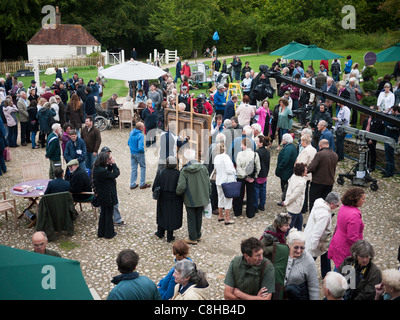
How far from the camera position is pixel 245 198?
9.74 metres

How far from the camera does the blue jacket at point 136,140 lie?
33.0ft

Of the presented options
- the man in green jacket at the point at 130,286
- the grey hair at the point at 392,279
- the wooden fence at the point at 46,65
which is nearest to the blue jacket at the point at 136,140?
the man in green jacket at the point at 130,286

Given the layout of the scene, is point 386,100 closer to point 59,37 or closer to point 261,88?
point 261,88

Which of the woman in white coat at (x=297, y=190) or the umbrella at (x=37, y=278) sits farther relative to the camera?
the woman in white coat at (x=297, y=190)

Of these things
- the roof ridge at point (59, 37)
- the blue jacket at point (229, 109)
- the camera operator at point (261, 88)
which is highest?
the roof ridge at point (59, 37)

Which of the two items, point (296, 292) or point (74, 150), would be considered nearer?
point (296, 292)

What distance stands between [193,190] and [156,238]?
51.5 inches

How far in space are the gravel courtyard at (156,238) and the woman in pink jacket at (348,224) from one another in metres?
1.84

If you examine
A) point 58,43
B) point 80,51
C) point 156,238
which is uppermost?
point 58,43

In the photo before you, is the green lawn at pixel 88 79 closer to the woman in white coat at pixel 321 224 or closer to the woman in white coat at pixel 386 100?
the woman in white coat at pixel 386 100

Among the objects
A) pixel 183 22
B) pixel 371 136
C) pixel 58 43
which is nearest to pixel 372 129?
pixel 371 136

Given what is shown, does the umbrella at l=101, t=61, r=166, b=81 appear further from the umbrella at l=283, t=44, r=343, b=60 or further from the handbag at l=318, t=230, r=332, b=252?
the handbag at l=318, t=230, r=332, b=252

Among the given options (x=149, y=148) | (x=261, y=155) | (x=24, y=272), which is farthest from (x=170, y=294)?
(x=149, y=148)

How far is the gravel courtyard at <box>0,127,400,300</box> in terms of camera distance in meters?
7.01
